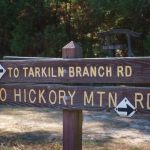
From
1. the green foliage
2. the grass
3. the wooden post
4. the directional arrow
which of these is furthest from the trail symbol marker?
the green foliage

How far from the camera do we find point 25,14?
13.6 m

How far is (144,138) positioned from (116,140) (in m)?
0.43

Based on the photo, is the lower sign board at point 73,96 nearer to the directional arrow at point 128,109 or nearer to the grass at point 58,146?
the directional arrow at point 128,109

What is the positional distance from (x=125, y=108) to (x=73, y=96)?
0.46 metres

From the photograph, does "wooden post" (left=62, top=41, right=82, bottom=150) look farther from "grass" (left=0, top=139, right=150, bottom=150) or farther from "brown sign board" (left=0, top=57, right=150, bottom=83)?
"grass" (left=0, top=139, right=150, bottom=150)

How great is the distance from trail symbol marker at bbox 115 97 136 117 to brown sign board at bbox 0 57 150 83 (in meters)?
0.16

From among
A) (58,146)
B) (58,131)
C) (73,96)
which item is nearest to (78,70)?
(73,96)

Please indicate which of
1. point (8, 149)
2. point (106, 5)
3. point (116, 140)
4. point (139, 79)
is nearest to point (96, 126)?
point (116, 140)

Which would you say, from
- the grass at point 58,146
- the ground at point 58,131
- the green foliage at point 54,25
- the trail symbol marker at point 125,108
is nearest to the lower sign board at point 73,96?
the trail symbol marker at point 125,108

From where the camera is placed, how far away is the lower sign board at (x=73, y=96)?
10.6 ft

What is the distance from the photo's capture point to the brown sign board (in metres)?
3.25

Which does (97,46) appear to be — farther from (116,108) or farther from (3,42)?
(116,108)

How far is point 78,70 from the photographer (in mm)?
3486

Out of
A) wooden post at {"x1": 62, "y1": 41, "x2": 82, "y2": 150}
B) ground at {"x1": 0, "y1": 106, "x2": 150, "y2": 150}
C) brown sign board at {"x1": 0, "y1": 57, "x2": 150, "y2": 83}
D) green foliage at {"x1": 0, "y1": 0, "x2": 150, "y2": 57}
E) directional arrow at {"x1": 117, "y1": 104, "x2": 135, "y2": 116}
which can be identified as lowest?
ground at {"x1": 0, "y1": 106, "x2": 150, "y2": 150}
